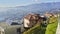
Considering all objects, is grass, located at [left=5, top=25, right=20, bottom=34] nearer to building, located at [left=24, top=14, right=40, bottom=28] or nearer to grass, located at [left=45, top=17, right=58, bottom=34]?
building, located at [left=24, top=14, right=40, bottom=28]

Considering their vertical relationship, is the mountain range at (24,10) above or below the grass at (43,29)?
above

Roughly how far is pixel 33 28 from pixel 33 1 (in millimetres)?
225

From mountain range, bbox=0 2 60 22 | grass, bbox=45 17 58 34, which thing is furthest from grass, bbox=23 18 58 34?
mountain range, bbox=0 2 60 22

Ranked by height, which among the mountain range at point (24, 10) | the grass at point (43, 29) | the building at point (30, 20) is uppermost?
the mountain range at point (24, 10)

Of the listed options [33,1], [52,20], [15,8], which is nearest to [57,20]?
[52,20]

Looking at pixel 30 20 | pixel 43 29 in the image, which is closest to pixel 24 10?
pixel 30 20

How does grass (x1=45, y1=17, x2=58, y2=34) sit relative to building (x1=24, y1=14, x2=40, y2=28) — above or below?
below

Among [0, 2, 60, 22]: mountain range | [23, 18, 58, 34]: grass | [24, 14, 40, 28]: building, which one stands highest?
[0, 2, 60, 22]: mountain range

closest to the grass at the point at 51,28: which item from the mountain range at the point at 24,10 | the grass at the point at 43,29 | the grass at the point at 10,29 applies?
the grass at the point at 43,29

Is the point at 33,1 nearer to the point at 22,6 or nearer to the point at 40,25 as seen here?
the point at 22,6

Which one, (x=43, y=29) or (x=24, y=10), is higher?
(x=24, y=10)

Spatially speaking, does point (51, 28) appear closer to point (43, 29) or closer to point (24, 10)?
point (43, 29)

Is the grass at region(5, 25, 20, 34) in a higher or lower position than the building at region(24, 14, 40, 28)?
lower

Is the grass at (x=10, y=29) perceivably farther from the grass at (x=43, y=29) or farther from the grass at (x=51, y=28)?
the grass at (x=51, y=28)
